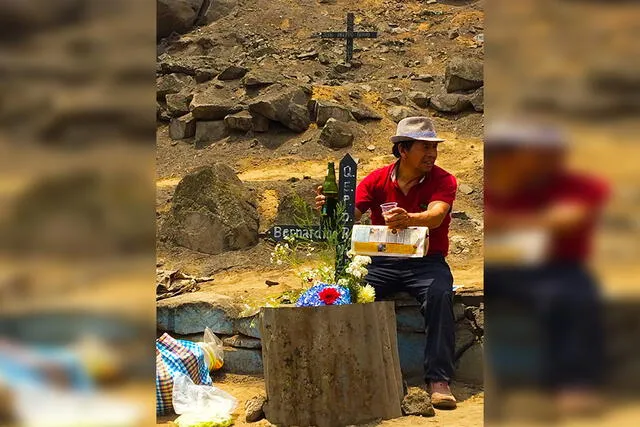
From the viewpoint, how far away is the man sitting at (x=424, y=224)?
3.88 m

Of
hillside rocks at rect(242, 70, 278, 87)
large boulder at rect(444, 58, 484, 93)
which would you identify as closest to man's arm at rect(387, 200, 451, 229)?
large boulder at rect(444, 58, 484, 93)

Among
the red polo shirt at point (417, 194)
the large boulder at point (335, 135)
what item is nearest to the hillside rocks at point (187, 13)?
the large boulder at point (335, 135)

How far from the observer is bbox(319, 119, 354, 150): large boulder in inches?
557

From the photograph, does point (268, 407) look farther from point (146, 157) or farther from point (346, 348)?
point (146, 157)

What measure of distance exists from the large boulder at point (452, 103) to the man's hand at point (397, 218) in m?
12.2

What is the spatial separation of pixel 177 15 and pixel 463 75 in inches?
466

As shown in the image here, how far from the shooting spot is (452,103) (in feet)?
51.2

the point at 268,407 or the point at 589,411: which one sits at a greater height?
the point at 589,411

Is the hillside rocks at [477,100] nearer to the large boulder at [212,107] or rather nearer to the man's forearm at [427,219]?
the large boulder at [212,107]

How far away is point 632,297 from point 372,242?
3093mm

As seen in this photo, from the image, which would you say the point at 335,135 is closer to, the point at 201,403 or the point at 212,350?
the point at 212,350

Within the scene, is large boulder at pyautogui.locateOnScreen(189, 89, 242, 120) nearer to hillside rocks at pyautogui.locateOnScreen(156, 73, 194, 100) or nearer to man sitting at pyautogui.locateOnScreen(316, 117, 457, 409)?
hillside rocks at pyautogui.locateOnScreen(156, 73, 194, 100)

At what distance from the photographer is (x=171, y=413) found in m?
3.98

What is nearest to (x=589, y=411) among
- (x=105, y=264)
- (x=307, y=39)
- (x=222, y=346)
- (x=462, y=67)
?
(x=105, y=264)
